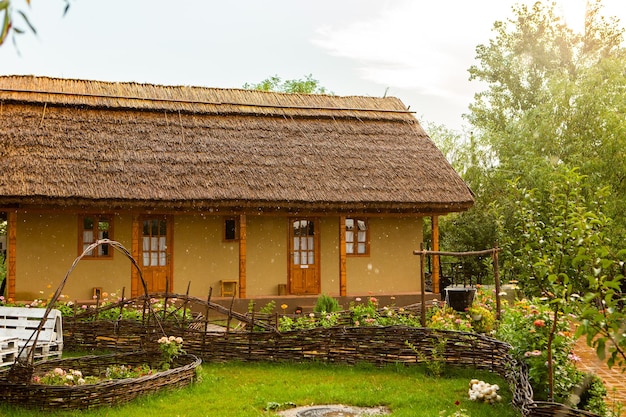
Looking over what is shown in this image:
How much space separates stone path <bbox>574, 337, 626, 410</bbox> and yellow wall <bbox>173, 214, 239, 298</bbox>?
25.4 feet

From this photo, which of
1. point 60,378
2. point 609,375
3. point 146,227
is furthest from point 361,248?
point 60,378

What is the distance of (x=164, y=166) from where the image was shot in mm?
15008

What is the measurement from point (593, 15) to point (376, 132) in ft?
43.8

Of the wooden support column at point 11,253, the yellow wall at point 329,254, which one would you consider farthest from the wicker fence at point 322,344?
the yellow wall at point 329,254

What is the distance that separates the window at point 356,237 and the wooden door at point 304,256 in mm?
800

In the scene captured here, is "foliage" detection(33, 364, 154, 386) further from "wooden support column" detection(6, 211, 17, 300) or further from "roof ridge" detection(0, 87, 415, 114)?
"roof ridge" detection(0, 87, 415, 114)

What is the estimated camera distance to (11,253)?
1373cm

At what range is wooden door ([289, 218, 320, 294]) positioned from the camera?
1634 cm

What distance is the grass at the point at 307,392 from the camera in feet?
24.9

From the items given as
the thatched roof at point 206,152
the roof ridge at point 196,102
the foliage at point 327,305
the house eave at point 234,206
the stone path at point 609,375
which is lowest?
the stone path at point 609,375

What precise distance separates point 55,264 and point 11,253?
1.22 metres

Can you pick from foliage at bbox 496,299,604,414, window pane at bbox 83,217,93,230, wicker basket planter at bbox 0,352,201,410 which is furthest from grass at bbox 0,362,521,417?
window pane at bbox 83,217,93,230

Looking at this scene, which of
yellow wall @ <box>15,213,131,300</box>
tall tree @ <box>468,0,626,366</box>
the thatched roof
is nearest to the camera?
tall tree @ <box>468,0,626,366</box>

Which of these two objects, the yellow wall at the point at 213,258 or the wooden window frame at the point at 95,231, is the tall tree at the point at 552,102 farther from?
the wooden window frame at the point at 95,231
